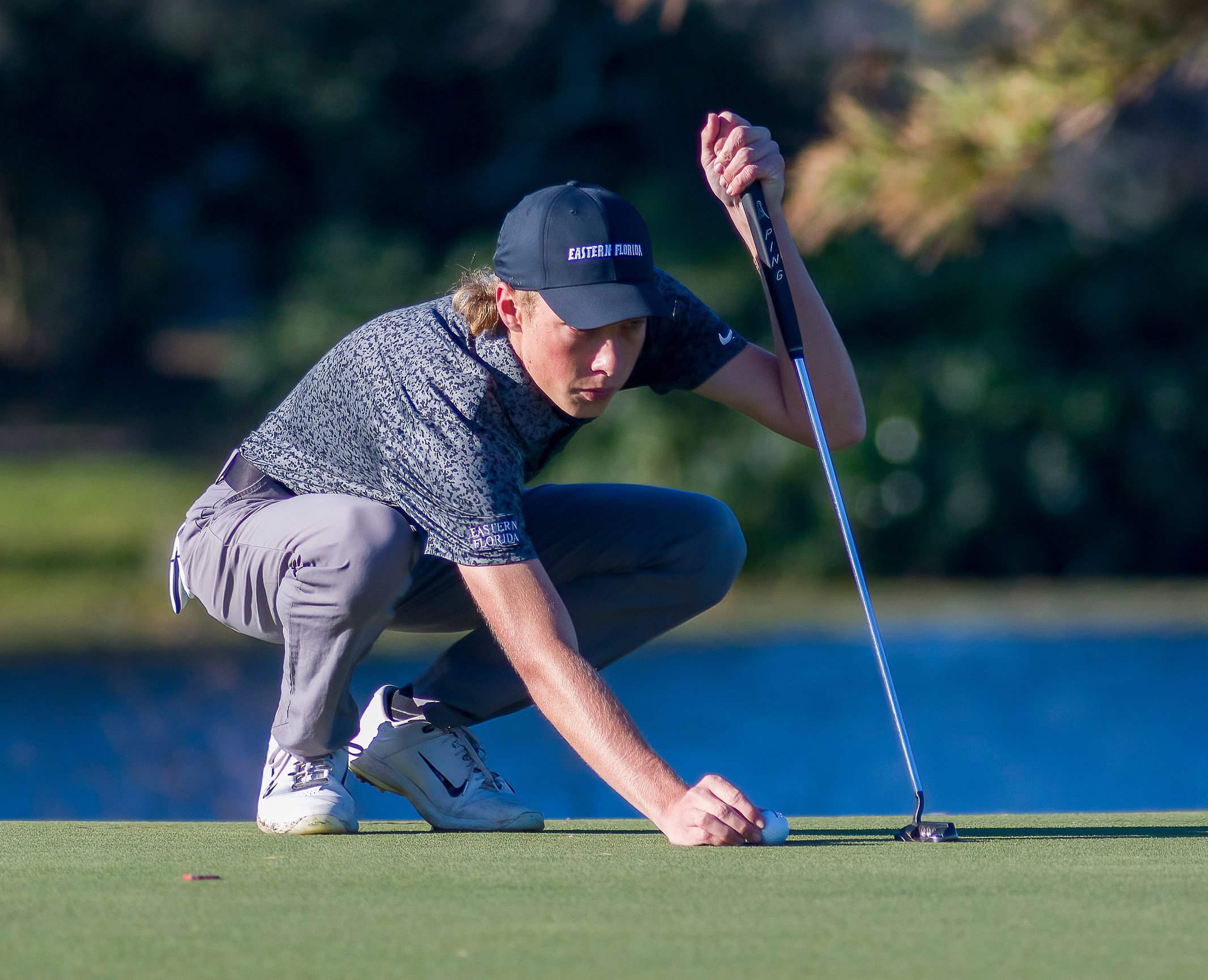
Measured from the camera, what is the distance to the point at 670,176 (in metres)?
18.6

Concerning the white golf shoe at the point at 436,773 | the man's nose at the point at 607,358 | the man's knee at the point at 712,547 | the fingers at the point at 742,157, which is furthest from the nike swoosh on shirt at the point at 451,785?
the fingers at the point at 742,157

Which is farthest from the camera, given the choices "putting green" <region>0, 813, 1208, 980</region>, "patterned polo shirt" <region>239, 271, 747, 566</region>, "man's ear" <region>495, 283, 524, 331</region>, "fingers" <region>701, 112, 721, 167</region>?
"fingers" <region>701, 112, 721, 167</region>

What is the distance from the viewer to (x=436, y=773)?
116 inches

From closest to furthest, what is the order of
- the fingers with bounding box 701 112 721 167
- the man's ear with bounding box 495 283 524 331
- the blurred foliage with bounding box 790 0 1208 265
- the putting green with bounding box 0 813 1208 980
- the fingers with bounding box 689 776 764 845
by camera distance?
1. the putting green with bounding box 0 813 1208 980
2. the fingers with bounding box 689 776 764 845
3. the man's ear with bounding box 495 283 524 331
4. the fingers with bounding box 701 112 721 167
5. the blurred foliage with bounding box 790 0 1208 265

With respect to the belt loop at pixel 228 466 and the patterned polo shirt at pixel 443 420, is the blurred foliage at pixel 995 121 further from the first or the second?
the belt loop at pixel 228 466

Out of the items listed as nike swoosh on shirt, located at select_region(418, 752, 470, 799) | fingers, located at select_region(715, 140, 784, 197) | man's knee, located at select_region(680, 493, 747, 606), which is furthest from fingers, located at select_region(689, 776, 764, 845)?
fingers, located at select_region(715, 140, 784, 197)

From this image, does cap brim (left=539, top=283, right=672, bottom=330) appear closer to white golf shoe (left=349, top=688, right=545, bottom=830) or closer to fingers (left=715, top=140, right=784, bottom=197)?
fingers (left=715, top=140, right=784, bottom=197)

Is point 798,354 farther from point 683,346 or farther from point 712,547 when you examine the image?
point 712,547

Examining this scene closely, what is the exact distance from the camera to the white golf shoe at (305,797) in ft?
9.08

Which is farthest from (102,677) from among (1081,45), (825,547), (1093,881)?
(1093,881)

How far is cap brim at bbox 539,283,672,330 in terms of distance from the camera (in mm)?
2561

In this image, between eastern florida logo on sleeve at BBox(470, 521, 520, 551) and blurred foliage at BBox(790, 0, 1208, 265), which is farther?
blurred foliage at BBox(790, 0, 1208, 265)

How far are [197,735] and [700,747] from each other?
216 cm

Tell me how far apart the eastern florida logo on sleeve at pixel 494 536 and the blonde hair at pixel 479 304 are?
0.37 meters
